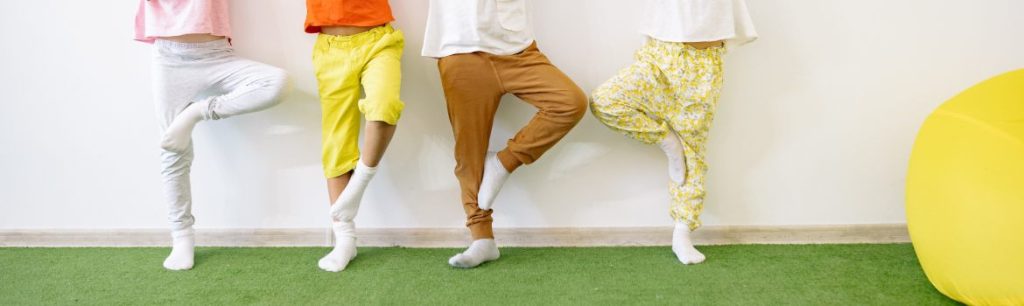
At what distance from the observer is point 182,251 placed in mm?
2414

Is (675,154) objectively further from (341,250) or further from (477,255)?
(341,250)


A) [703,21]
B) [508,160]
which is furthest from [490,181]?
[703,21]

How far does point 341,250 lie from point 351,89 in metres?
0.54

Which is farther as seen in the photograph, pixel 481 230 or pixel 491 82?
pixel 481 230

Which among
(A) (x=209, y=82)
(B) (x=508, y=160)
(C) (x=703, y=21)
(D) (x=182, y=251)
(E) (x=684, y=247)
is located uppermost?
(C) (x=703, y=21)

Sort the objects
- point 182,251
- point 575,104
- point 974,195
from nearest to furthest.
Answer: point 974,195 → point 575,104 → point 182,251

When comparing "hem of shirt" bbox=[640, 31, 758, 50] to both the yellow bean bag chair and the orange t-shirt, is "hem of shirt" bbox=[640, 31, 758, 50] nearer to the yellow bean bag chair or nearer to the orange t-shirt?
the yellow bean bag chair

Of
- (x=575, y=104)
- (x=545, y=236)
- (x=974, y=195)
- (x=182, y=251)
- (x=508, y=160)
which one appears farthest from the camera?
(x=545, y=236)

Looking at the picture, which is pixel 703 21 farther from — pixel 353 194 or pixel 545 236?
pixel 353 194

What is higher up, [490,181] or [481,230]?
[490,181]

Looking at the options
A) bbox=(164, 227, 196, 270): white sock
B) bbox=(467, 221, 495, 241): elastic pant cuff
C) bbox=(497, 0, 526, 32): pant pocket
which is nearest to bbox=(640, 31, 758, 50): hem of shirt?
bbox=(497, 0, 526, 32): pant pocket

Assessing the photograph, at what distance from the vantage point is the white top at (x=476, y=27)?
221 cm

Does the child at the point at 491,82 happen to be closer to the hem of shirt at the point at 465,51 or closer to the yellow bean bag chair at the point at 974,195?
the hem of shirt at the point at 465,51

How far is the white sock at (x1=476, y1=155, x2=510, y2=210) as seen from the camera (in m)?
2.30
